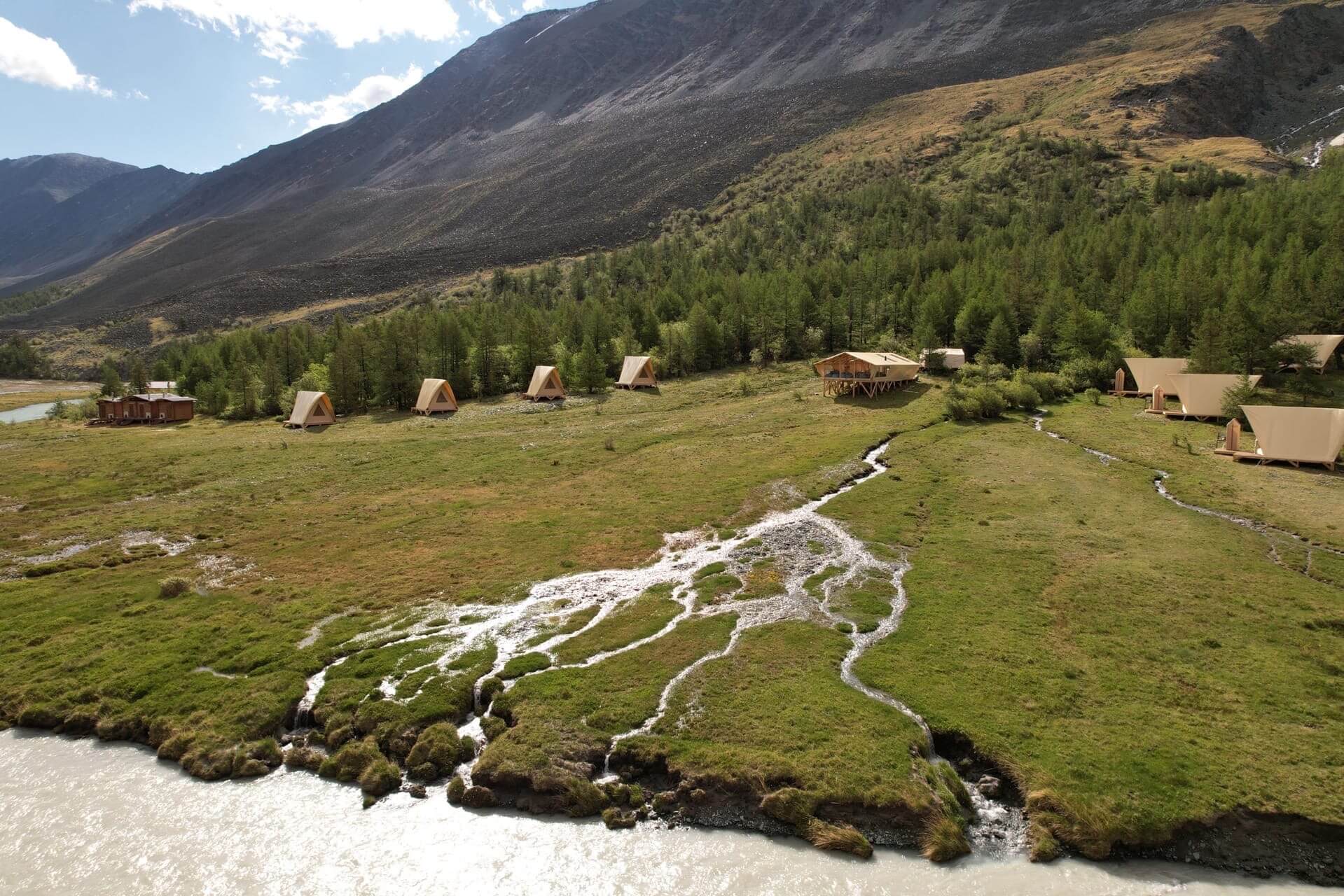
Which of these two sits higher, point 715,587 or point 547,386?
point 547,386

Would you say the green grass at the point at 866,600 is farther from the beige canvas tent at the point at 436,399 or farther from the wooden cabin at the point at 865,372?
the beige canvas tent at the point at 436,399

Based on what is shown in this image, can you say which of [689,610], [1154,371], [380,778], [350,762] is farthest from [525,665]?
[1154,371]

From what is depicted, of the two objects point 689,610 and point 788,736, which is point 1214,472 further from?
point 788,736

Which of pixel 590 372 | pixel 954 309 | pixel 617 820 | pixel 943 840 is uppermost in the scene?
pixel 954 309

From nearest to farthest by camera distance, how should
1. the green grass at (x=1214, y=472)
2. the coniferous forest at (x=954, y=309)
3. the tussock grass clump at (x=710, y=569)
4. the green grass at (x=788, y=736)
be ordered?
1. the green grass at (x=788, y=736)
2. the tussock grass clump at (x=710, y=569)
3. the green grass at (x=1214, y=472)
4. the coniferous forest at (x=954, y=309)

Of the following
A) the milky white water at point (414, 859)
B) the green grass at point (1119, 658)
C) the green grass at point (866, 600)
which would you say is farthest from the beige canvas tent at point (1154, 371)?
the milky white water at point (414, 859)

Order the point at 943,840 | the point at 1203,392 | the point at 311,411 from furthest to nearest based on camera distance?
the point at 311,411, the point at 1203,392, the point at 943,840

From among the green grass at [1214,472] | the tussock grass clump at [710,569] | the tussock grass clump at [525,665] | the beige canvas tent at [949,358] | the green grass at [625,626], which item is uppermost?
the beige canvas tent at [949,358]
